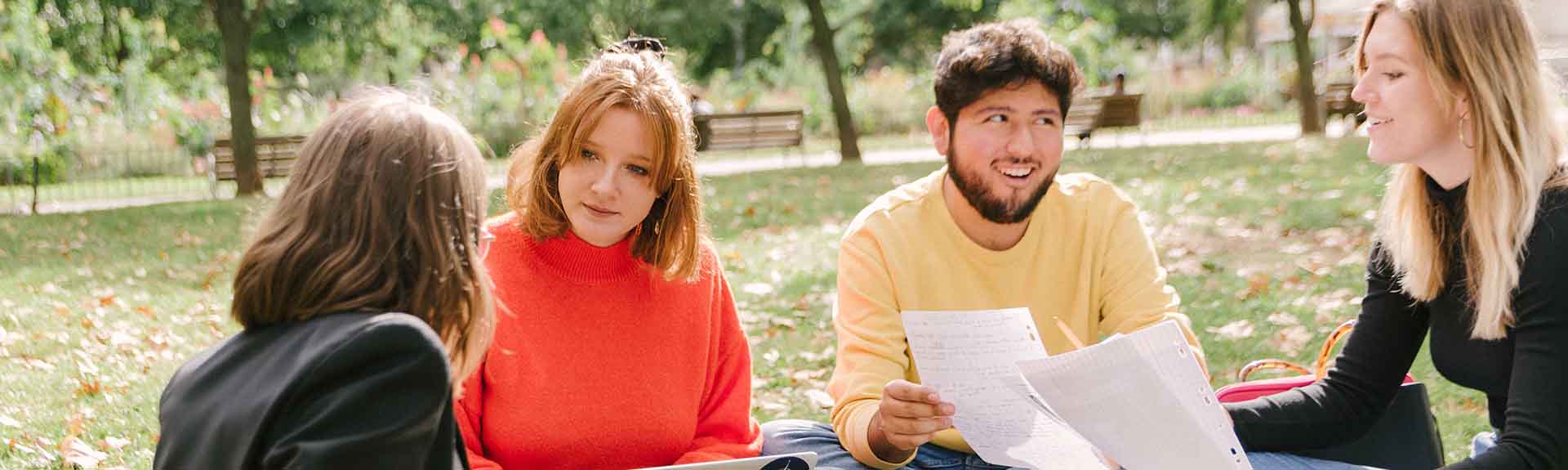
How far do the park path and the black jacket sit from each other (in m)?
10.7

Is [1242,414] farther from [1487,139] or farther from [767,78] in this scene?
[767,78]

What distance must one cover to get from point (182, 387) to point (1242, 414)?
A: 6.92 feet

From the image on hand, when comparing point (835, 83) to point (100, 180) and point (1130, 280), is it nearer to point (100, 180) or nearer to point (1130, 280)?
point (100, 180)

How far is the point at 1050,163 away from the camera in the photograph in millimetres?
2900

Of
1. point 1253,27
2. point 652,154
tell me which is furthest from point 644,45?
point 1253,27

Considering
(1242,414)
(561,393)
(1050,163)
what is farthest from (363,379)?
(1242,414)

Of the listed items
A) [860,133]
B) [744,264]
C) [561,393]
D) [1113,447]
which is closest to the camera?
[1113,447]

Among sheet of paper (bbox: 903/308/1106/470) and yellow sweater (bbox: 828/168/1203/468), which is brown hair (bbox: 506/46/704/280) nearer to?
yellow sweater (bbox: 828/168/1203/468)

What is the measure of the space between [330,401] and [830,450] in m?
1.54

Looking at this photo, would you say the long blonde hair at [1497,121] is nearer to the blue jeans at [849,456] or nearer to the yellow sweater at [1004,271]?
the blue jeans at [849,456]

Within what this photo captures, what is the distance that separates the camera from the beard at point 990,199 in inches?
115

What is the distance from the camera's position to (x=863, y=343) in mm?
2824

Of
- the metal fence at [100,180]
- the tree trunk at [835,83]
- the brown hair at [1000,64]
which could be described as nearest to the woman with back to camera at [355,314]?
the brown hair at [1000,64]

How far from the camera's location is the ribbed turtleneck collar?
2.69m
